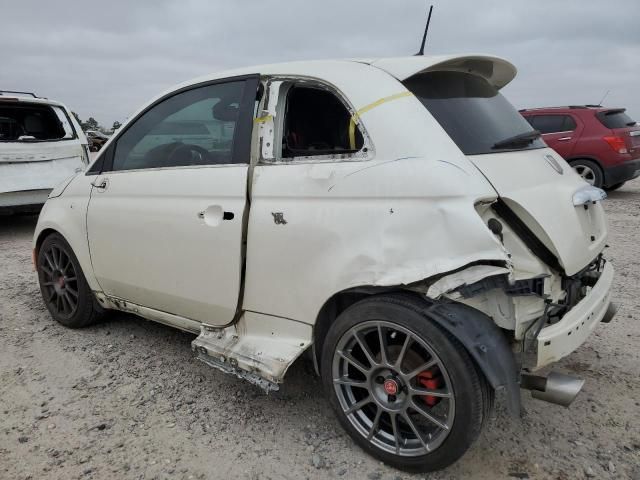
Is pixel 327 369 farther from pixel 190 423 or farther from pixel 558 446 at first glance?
pixel 558 446

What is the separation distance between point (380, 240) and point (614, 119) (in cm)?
914

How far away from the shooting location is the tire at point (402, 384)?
2033 millimetres

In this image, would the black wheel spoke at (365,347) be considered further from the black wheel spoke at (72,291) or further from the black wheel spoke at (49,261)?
the black wheel spoke at (49,261)

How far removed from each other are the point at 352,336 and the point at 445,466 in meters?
0.67

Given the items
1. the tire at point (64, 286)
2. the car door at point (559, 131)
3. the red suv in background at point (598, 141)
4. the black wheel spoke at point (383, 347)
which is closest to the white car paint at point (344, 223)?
the black wheel spoke at point (383, 347)

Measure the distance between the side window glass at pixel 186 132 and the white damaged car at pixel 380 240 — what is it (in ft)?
0.04

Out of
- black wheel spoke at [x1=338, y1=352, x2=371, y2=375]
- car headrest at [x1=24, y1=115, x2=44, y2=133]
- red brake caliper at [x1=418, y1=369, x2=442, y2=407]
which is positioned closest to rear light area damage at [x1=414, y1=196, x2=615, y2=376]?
red brake caliper at [x1=418, y1=369, x2=442, y2=407]

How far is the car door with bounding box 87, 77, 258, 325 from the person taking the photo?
2664 millimetres

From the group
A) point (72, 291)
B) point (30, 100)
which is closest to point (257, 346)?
point (72, 291)

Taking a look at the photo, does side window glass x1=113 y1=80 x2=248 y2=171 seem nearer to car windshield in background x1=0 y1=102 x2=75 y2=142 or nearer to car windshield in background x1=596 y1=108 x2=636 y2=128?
car windshield in background x1=0 y1=102 x2=75 y2=142

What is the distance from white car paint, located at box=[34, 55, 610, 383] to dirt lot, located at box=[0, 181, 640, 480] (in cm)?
37

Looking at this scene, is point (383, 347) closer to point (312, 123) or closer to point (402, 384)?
point (402, 384)

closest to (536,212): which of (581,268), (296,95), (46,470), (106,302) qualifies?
(581,268)

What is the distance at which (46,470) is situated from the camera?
2338 millimetres
